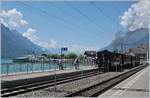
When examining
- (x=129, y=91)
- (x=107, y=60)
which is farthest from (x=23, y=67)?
(x=107, y=60)

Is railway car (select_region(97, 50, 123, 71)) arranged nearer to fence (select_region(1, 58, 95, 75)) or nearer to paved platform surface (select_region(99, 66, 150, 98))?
fence (select_region(1, 58, 95, 75))

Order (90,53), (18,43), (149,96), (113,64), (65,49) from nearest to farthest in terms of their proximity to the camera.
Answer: (149,96)
(65,49)
(113,64)
(90,53)
(18,43)

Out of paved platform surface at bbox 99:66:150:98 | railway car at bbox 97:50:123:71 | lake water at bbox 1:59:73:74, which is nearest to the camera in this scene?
paved platform surface at bbox 99:66:150:98

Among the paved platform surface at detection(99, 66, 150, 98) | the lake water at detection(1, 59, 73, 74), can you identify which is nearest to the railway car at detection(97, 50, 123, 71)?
the lake water at detection(1, 59, 73, 74)

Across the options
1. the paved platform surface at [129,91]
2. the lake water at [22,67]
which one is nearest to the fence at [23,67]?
the lake water at [22,67]

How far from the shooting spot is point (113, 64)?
193 ft

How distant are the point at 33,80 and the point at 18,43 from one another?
9186 cm

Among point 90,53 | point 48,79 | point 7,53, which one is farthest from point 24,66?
point 90,53

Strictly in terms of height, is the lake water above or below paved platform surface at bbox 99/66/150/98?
above

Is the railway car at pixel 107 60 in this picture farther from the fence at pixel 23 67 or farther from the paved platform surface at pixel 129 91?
the paved platform surface at pixel 129 91

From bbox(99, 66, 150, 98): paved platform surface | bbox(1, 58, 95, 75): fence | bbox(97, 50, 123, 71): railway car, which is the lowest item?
bbox(99, 66, 150, 98): paved platform surface

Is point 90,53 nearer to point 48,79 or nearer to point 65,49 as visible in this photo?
point 65,49

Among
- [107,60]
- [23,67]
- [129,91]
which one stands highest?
[107,60]

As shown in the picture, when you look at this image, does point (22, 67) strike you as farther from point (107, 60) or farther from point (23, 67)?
point (107, 60)
